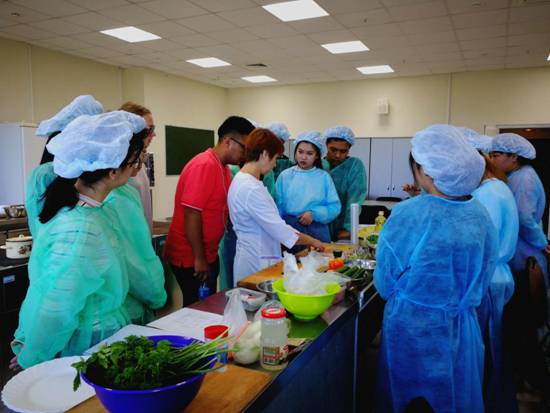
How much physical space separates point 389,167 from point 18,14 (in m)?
5.50

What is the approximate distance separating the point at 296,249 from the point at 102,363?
206cm

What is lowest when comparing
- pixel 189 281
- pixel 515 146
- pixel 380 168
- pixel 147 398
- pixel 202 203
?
pixel 189 281

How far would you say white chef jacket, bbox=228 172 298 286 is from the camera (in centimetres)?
209

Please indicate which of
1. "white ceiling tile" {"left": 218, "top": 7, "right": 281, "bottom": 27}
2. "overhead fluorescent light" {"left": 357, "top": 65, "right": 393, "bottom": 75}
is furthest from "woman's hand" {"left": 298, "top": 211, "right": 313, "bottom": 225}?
"overhead fluorescent light" {"left": 357, "top": 65, "right": 393, "bottom": 75}

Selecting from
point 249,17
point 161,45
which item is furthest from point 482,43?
point 161,45

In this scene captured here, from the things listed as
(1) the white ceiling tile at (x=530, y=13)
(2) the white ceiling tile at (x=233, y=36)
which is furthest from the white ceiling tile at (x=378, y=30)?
(2) the white ceiling tile at (x=233, y=36)

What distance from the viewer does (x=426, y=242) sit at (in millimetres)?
1508

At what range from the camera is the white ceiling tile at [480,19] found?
4.24 m

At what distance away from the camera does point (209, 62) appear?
21.3ft

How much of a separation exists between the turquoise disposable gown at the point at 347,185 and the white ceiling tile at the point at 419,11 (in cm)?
185

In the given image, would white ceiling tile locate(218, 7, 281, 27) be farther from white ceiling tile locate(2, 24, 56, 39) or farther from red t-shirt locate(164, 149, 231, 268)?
red t-shirt locate(164, 149, 231, 268)

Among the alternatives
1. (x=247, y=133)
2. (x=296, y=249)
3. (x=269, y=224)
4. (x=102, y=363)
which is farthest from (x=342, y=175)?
(x=102, y=363)

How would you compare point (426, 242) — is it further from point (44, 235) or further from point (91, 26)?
point (91, 26)

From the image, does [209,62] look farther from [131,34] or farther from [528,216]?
[528,216]
